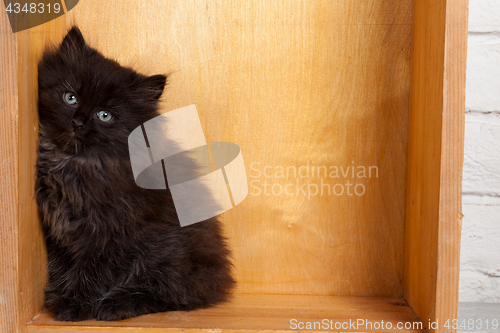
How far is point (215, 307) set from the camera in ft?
3.25

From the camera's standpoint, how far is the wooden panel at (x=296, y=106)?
43.7 inches

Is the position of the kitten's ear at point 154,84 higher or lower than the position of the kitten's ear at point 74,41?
lower

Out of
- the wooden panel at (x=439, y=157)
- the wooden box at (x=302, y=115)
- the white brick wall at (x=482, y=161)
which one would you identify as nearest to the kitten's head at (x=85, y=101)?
the wooden box at (x=302, y=115)

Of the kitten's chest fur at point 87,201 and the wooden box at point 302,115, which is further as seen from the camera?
the wooden box at point 302,115

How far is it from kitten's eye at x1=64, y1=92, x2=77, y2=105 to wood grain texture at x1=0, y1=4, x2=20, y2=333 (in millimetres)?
107

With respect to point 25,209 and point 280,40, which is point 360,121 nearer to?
point 280,40

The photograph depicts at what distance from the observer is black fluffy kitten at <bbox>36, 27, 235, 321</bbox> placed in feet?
2.87

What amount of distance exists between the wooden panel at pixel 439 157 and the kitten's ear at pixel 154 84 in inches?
25.6

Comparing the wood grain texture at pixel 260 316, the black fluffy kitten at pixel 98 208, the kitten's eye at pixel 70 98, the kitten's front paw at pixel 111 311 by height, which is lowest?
the wood grain texture at pixel 260 316

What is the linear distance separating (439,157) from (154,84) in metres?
0.69

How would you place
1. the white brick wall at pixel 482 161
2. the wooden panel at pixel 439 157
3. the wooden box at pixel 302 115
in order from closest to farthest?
the wooden panel at pixel 439 157 < the wooden box at pixel 302 115 < the white brick wall at pixel 482 161

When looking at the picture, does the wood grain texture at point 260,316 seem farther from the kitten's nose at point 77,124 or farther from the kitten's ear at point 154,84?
the kitten's ear at point 154,84

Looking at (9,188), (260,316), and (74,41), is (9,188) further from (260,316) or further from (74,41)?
(260,316)

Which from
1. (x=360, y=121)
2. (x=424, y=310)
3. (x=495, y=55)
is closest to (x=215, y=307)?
(x=424, y=310)
